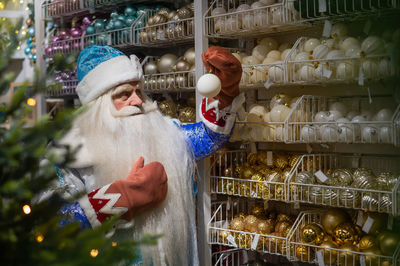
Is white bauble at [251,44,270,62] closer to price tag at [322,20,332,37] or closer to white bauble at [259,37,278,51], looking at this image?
white bauble at [259,37,278,51]

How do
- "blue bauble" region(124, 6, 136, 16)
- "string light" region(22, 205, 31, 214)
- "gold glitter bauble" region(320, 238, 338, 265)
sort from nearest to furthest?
"string light" region(22, 205, 31, 214), "gold glitter bauble" region(320, 238, 338, 265), "blue bauble" region(124, 6, 136, 16)

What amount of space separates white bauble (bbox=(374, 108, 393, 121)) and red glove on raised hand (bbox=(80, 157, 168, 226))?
2.94 feet

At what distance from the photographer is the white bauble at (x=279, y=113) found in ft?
7.43

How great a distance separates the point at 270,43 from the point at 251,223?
3.00 feet

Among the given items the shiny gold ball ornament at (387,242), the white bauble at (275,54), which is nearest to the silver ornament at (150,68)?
the white bauble at (275,54)

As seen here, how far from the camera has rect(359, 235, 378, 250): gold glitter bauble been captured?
1983 mm

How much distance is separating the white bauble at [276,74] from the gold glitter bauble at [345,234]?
71cm

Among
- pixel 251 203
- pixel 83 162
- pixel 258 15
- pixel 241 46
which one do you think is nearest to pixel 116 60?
pixel 83 162

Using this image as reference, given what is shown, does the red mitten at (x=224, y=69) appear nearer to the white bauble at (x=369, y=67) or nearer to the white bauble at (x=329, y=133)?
the white bauble at (x=329, y=133)

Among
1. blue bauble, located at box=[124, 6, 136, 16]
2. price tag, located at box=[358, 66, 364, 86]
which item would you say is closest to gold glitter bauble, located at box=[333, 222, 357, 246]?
price tag, located at box=[358, 66, 364, 86]

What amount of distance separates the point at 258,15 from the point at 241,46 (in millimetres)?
496

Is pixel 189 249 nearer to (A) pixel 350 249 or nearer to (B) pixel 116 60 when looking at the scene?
(A) pixel 350 249

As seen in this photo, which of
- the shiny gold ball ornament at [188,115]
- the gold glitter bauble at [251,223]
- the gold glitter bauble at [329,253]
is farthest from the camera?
the shiny gold ball ornament at [188,115]

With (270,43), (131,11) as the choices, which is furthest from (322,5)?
(131,11)
